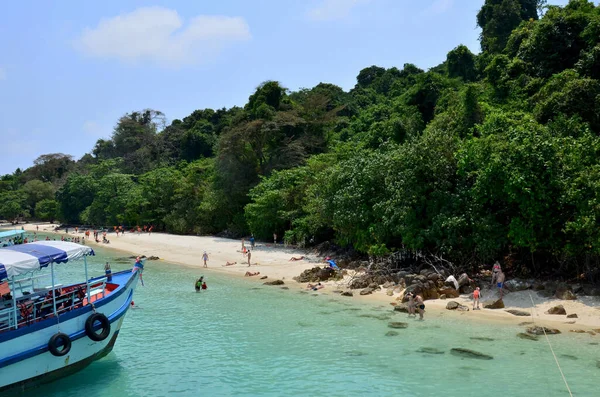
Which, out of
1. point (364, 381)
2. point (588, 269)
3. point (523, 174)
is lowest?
point (364, 381)

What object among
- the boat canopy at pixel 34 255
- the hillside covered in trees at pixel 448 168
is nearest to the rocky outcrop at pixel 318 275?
the hillside covered in trees at pixel 448 168

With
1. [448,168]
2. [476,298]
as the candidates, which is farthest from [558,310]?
[448,168]

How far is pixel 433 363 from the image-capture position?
1471 centimetres

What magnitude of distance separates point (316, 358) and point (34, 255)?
29.4 ft

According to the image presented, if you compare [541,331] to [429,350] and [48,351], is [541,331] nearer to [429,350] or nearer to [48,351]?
[429,350]

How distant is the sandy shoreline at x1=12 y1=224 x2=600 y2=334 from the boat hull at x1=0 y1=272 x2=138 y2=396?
11.7m

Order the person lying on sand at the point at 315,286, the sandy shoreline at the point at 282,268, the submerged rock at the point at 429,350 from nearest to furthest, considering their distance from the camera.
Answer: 1. the submerged rock at the point at 429,350
2. the sandy shoreline at the point at 282,268
3. the person lying on sand at the point at 315,286

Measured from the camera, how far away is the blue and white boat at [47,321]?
40.9 ft

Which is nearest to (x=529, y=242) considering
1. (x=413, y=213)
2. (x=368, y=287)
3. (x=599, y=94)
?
(x=413, y=213)

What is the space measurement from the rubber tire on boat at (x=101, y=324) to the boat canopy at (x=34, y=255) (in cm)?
187

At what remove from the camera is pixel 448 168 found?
24281mm

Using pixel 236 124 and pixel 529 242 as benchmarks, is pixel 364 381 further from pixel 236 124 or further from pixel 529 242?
pixel 236 124

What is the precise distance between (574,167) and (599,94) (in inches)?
287

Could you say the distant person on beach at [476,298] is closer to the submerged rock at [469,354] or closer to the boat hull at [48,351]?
the submerged rock at [469,354]
